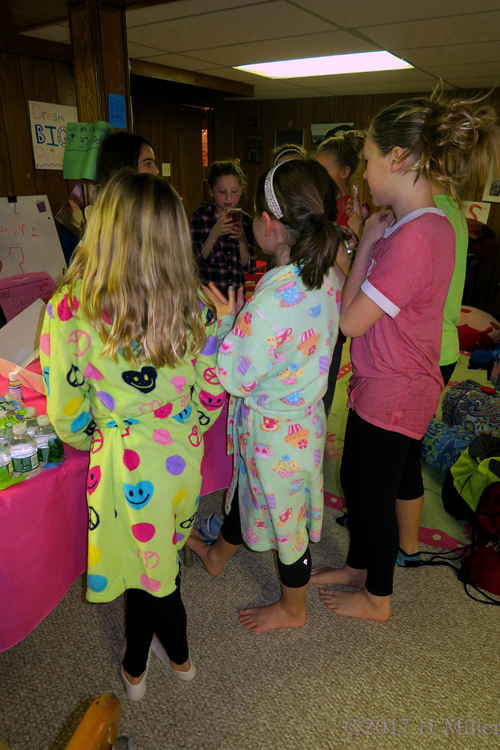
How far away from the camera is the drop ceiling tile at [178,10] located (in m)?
2.24

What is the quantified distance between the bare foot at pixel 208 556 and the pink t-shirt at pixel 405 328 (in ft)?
2.74

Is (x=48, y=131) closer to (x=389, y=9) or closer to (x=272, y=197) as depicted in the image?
(x=389, y=9)

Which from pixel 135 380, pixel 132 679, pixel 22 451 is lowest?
pixel 132 679

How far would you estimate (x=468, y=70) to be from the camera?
12.6 ft

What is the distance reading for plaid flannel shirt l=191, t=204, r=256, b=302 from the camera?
7.68 feet

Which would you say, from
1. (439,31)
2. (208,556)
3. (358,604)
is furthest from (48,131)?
(358,604)

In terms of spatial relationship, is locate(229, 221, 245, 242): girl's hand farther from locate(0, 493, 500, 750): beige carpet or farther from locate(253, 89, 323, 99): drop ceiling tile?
locate(253, 89, 323, 99): drop ceiling tile

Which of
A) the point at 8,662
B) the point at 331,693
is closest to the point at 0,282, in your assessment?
the point at 8,662

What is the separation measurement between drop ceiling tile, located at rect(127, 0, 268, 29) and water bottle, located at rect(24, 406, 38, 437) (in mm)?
2071

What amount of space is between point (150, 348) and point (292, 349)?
35cm

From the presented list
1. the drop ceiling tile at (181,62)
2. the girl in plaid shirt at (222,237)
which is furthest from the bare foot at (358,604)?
the drop ceiling tile at (181,62)

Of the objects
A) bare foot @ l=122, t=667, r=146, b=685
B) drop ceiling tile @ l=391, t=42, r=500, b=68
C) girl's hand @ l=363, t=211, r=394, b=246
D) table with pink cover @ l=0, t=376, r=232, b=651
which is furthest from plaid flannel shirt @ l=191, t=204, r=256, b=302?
drop ceiling tile @ l=391, t=42, r=500, b=68

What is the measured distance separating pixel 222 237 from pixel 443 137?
4.52 feet

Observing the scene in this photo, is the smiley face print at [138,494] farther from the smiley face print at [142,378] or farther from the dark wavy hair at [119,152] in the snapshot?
the dark wavy hair at [119,152]
